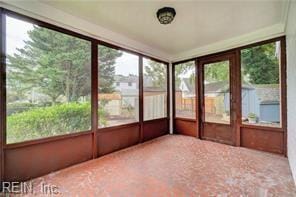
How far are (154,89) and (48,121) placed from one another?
2.79 m

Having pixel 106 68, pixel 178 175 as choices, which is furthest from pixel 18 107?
pixel 178 175

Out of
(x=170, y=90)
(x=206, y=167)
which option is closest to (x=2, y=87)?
(x=206, y=167)

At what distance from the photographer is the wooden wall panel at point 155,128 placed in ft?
14.5

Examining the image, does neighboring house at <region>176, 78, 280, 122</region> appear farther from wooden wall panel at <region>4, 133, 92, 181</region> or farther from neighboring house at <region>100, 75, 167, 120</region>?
wooden wall panel at <region>4, 133, 92, 181</region>

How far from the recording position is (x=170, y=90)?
5.26 meters

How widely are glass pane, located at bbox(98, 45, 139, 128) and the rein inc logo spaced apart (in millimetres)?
1324

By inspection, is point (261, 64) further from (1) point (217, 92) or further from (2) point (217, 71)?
(1) point (217, 92)

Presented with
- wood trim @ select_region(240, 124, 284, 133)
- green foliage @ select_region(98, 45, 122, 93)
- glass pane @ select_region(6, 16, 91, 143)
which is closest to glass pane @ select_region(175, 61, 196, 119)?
wood trim @ select_region(240, 124, 284, 133)

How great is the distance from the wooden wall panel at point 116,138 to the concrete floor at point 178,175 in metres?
0.18

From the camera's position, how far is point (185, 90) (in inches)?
197

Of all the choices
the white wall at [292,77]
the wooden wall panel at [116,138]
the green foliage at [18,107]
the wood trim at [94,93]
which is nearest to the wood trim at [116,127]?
the wooden wall panel at [116,138]

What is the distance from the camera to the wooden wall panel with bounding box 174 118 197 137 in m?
4.81

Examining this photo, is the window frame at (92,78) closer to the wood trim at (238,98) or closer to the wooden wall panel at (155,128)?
the wooden wall panel at (155,128)

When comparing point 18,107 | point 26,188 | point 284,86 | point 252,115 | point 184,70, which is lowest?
point 26,188
